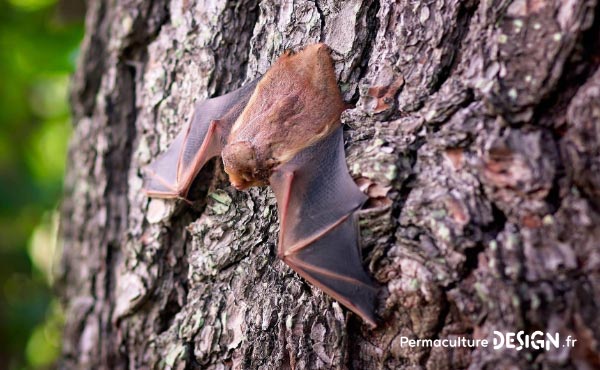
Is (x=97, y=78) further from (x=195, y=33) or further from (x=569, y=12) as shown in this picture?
(x=569, y=12)

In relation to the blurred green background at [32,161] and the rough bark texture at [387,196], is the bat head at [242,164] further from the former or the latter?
the blurred green background at [32,161]

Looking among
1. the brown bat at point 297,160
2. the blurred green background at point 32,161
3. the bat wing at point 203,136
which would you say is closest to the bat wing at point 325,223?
the brown bat at point 297,160

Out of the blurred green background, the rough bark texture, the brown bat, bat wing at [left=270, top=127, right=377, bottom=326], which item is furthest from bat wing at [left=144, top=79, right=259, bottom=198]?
the blurred green background

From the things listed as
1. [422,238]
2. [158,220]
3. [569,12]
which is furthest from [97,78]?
[569,12]

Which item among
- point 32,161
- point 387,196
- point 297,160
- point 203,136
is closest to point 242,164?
point 297,160

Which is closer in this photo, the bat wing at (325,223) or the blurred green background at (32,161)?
the bat wing at (325,223)

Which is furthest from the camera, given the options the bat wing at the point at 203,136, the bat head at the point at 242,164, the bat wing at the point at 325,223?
the bat wing at the point at 203,136

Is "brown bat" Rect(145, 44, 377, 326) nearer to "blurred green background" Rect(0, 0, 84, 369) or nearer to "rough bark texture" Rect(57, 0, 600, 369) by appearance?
"rough bark texture" Rect(57, 0, 600, 369)
